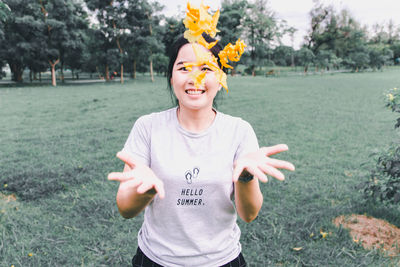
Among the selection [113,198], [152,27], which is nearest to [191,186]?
[113,198]

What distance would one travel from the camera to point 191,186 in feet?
4.27

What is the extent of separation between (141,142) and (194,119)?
272 millimetres

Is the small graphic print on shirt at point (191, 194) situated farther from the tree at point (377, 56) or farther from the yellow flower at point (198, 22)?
the tree at point (377, 56)

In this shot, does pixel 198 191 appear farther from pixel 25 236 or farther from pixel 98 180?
pixel 98 180

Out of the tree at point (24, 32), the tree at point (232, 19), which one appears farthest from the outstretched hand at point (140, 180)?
the tree at point (232, 19)

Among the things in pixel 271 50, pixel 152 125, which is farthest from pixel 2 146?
pixel 271 50

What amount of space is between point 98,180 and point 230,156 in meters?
3.44

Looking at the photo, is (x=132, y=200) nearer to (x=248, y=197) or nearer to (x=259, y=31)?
(x=248, y=197)

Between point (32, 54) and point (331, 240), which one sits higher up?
point (32, 54)

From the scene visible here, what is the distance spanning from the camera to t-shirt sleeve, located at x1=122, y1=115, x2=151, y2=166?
134cm

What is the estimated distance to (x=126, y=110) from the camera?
10438mm

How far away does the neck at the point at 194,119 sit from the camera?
138 cm

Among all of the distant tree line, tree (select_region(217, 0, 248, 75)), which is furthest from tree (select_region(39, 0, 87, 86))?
tree (select_region(217, 0, 248, 75))

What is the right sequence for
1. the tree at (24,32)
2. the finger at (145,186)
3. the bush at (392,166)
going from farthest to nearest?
1. the tree at (24,32)
2. the bush at (392,166)
3. the finger at (145,186)
